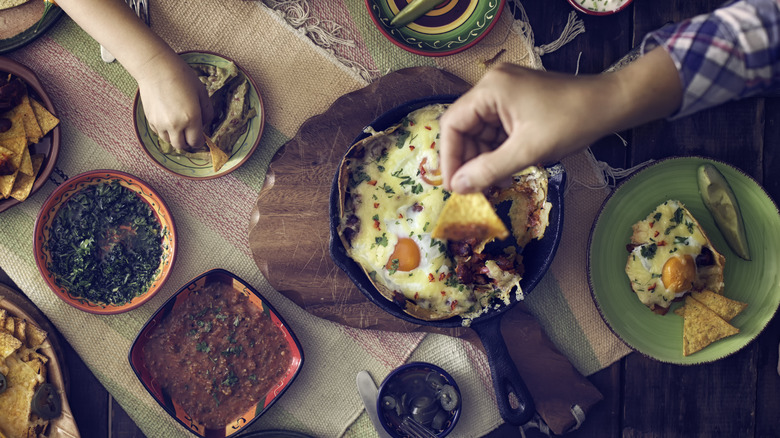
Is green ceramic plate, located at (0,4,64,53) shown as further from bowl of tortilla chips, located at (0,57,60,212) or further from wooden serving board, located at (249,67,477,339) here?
wooden serving board, located at (249,67,477,339)

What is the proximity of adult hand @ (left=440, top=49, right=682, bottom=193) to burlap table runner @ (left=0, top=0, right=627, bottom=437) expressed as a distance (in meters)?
0.88

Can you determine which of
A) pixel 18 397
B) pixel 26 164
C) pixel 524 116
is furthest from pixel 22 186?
pixel 524 116

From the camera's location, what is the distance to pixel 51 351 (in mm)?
2846

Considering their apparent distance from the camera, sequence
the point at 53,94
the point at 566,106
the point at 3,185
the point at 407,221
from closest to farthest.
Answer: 1. the point at 566,106
2. the point at 407,221
3. the point at 3,185
4. the point at 53,94

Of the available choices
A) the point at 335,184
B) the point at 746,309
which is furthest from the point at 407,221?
the point at 746,309

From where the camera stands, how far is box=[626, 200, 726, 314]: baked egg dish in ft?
8.68

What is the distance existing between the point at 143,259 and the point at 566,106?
231 centimetres

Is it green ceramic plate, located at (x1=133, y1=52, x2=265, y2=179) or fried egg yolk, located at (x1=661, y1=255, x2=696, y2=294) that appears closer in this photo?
fried egg yolk, located at (x1=661, y1=255, x2=696, y2=294)

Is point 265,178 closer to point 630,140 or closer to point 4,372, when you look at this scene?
point 4,372

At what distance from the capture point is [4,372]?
277 centimetres

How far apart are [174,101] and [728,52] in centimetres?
237

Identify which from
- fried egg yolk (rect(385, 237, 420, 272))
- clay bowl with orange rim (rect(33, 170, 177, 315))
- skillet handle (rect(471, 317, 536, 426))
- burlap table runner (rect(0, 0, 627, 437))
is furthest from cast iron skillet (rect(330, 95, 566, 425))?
clay bowl with orange rim (rect(33, 170, 177, 315))

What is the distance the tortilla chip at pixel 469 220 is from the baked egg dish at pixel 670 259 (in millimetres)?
981

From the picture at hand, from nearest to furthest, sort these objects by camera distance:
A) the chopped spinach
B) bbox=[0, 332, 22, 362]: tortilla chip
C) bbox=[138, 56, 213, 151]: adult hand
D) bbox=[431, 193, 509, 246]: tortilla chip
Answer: bbox=[431, 193, 509, 246]: tortilla chip < bbox=[138, 56, 213, 151]: adult hand < bbox=[0, 332, 22, 362]: tortilla chip < the chopped spinach
